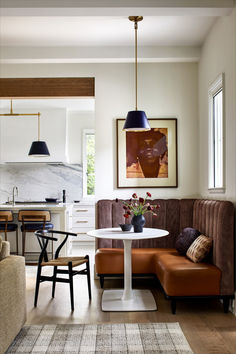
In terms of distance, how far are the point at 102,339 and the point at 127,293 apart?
106 cm

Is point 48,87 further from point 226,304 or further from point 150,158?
point 226,304

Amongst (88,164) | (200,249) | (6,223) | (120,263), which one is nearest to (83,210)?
(88,164)

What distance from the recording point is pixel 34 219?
20.9 feet

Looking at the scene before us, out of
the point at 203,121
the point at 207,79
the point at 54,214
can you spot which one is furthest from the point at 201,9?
the point at 54,214

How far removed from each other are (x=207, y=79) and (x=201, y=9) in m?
1.22

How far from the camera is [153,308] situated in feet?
13.2

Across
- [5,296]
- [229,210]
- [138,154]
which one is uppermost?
[138,154]

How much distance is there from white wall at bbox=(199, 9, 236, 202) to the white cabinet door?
4.00m

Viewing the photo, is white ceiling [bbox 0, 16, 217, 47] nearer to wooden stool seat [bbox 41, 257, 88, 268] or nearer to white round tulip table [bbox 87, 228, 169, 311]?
white round tulip table [bbox 87, 228, 169, 311]

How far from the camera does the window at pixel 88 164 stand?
29.8ft

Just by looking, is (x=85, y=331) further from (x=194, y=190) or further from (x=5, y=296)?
(x=194, y=190)

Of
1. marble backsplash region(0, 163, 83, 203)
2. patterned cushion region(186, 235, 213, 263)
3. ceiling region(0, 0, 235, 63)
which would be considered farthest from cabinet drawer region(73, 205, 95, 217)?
patterned cushion region(186, 235, 213, 263)

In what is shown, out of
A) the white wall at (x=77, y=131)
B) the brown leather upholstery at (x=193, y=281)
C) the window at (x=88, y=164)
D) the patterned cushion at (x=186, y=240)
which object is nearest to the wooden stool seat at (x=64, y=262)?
the brown leather upholstery at (x=193, y=281)

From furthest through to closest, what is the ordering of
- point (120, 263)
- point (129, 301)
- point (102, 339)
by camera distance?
point (120, 263), point (129, 301), point (102, 339)
